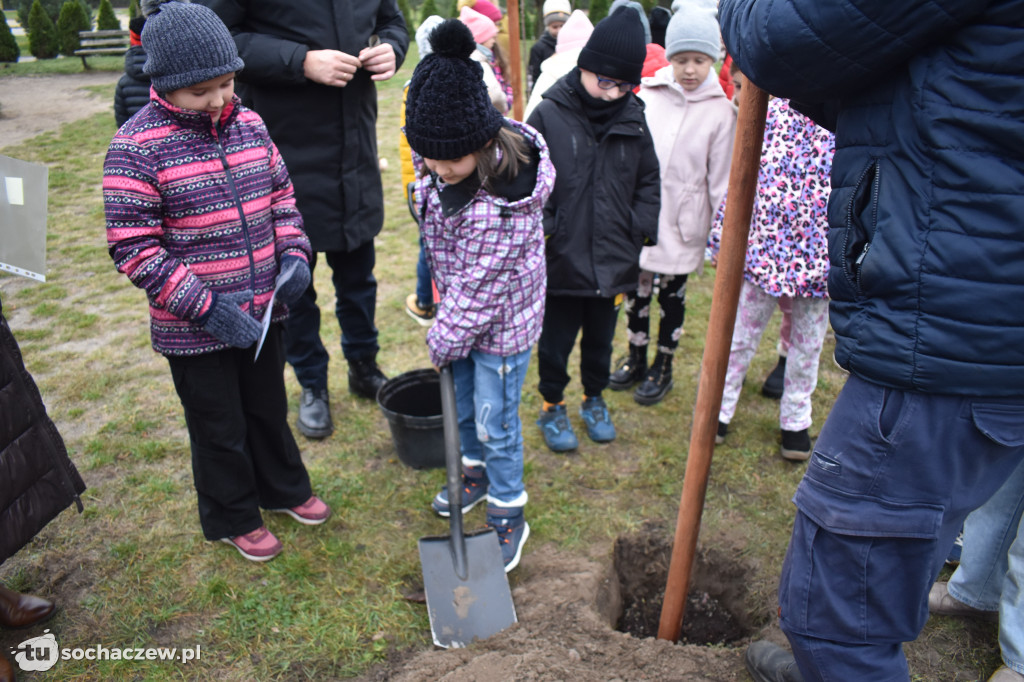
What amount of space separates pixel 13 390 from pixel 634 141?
253 cm

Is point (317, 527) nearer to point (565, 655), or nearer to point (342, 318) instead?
point (342, 318)

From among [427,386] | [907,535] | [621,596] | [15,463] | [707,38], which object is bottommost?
[621,596]

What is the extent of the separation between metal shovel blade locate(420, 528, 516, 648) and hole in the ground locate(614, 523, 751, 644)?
55cm

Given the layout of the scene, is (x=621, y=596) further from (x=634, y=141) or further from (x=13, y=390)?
(x=13, y=390)

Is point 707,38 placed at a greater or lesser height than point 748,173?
greater

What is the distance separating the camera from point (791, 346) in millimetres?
3203

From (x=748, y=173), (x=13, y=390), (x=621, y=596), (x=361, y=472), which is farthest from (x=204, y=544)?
(x=748, y=173)

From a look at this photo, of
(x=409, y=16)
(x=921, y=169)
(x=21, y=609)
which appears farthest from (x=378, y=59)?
(x=409, y=16)

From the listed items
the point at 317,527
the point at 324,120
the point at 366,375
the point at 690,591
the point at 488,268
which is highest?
the point at 324,120

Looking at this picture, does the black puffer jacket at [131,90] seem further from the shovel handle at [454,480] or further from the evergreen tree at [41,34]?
the shovel handle at [454,480]

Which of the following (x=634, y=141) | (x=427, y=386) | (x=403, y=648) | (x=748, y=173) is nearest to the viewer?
(x=748, y=173)

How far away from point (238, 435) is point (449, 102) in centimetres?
141

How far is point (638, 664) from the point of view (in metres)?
2.16

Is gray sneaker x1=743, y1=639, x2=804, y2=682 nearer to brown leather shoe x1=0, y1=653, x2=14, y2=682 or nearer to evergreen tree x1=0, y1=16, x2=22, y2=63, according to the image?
brown leather shoe x1=0, y1=653, x2=14, y2=682
